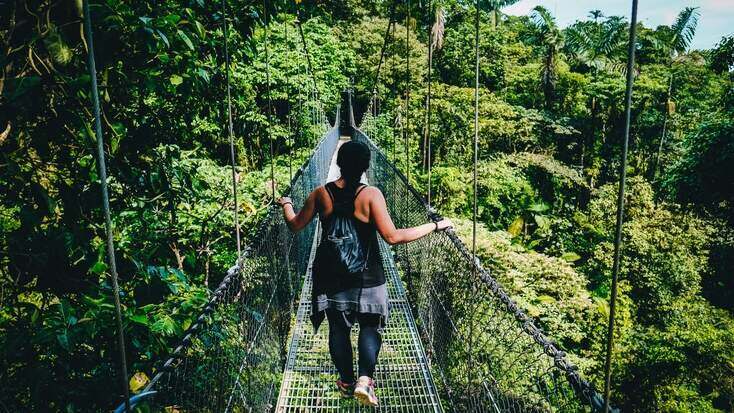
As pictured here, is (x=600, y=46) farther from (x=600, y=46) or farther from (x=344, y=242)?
(x=344, y=242)

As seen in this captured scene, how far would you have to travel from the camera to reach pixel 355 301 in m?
1.42

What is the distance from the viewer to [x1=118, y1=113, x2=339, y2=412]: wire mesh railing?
1.02 m

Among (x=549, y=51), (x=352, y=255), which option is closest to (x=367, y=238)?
(x=352, y=255)

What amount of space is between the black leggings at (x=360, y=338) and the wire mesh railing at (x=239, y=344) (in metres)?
0.28

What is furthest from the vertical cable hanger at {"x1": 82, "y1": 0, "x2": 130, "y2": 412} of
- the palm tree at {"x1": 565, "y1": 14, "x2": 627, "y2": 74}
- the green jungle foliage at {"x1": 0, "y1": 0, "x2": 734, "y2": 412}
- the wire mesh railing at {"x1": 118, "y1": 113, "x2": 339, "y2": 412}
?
the palm tree at {"x1": 565, "y1": 14, "x2": 627, "y2": 74}

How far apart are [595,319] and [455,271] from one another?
10.1 m

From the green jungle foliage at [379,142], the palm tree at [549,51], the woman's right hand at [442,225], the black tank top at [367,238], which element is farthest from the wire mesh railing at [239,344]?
the palm tree at [549,51]

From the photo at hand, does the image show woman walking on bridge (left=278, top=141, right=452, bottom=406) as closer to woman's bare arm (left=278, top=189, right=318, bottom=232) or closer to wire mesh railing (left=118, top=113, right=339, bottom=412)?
woman's bare arm (left=278, top=189, right=318, bottom=232)

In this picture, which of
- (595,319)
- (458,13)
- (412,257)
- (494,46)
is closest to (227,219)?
(412,257)

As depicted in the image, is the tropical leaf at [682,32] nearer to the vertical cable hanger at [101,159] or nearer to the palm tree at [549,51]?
the palm tree at [549,51]

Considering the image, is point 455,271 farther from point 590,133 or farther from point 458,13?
point 458,13

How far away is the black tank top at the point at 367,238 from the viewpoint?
138 centimetres

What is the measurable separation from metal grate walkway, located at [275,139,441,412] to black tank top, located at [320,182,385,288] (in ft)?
2.01

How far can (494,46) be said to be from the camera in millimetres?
16516
